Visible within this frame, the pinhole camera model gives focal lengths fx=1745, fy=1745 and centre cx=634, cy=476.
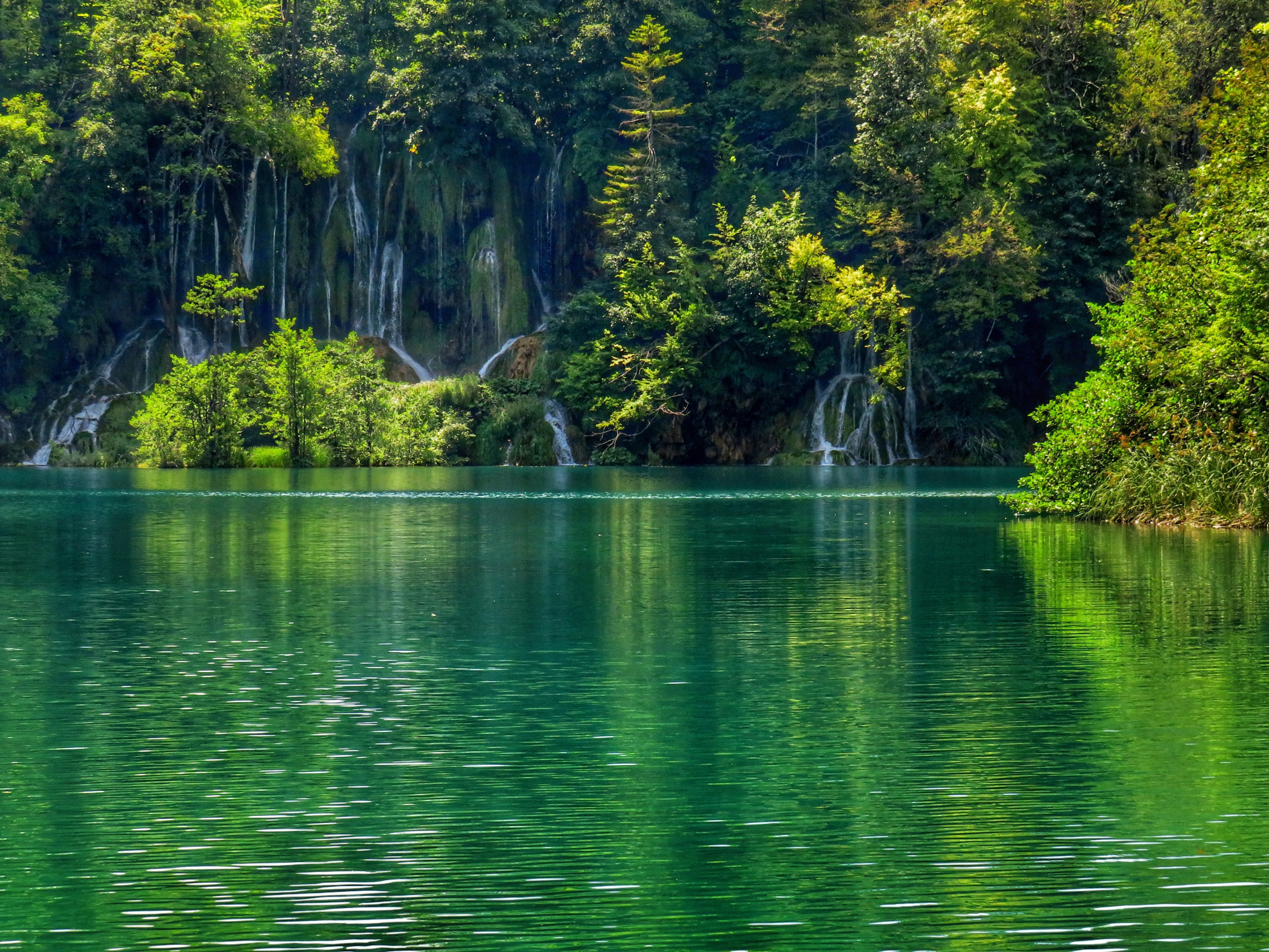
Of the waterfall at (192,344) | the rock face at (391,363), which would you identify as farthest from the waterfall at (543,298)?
the waterfall at (192,344)

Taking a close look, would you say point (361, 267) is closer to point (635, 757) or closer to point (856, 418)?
point (856, 418)

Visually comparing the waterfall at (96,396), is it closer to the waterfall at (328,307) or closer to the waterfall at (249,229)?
the waterfall at (249,229)

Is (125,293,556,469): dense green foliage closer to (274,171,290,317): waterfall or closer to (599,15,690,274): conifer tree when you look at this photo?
(274,171,290,317): waterfall

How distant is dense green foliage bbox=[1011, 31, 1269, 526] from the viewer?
26469mm

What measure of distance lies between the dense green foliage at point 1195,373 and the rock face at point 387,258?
129 ft

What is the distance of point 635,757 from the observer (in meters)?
9.13

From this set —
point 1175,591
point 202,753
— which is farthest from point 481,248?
point 202,753

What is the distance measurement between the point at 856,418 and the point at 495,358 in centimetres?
1500

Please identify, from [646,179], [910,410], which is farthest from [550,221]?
[910,410]

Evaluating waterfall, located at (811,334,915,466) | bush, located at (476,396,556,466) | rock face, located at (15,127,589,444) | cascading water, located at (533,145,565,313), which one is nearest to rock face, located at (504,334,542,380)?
rock face, located at (15,127,589,444)

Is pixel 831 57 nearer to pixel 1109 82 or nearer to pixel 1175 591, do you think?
pixel 1109 82

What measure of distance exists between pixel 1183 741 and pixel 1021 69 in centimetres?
5237

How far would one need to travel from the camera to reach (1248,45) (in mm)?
29281

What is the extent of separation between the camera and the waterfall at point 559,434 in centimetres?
6406
